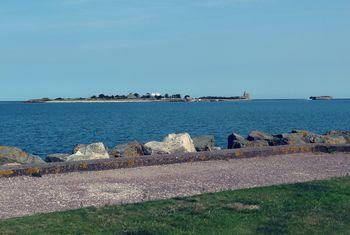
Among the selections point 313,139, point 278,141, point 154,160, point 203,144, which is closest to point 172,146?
point 203,144

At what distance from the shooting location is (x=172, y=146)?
16859mm

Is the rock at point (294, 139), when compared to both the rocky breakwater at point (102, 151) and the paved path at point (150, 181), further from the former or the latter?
the paved path at point (150, 181)

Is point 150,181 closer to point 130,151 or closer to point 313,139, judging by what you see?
point 130,151

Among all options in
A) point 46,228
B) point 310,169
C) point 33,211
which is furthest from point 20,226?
point 310,169

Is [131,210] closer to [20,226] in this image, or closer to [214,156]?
[20,226]

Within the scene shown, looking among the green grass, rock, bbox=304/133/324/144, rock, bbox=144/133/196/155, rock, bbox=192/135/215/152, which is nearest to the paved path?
the green grass

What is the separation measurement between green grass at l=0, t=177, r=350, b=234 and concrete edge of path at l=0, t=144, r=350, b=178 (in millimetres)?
3699

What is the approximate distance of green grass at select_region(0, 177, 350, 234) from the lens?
22.9ft

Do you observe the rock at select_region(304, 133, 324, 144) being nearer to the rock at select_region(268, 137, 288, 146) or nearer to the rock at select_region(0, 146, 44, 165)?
the rock at select_region(268, 137, 288, 146)

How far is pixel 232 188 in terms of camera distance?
33.6 ft

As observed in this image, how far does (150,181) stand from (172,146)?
5.85m

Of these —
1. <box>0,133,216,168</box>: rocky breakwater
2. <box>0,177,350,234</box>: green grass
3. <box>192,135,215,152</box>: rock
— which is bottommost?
<box>192,135,215,152</box>: rock

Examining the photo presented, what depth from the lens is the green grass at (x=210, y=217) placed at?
22.9 ft

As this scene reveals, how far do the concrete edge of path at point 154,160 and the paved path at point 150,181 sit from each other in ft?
0.85
